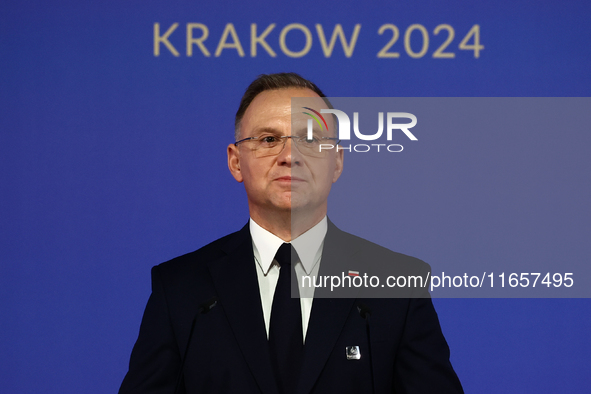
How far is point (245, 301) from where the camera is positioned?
1490mm

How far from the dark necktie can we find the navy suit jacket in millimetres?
35

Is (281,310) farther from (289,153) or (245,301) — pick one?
(289,153)

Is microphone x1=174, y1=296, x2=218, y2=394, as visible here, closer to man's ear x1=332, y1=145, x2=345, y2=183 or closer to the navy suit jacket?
the navy suit jacket

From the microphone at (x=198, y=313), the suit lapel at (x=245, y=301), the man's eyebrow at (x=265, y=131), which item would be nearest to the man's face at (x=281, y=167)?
the man's eyebrow at (x=265, y=131)

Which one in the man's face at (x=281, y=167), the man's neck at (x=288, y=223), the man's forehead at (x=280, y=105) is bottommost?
the man's neck at (x=288, y=223)

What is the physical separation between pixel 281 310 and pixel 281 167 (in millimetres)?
381

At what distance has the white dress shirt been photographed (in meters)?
1.53

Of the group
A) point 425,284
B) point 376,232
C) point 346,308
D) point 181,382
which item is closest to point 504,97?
point 376,232

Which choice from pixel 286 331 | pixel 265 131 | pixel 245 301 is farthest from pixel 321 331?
pixel 265 131

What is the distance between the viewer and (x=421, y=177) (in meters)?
1.98

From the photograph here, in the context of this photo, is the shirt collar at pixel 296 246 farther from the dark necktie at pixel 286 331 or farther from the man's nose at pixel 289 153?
the man's nose at pixel 289 153

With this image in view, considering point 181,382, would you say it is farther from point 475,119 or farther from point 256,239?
point 475,119

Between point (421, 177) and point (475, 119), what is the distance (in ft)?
1.14

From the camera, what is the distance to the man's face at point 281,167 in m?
1.51
